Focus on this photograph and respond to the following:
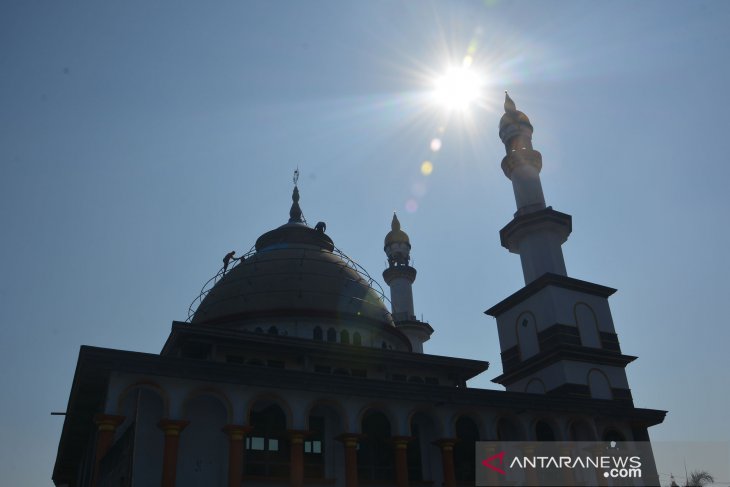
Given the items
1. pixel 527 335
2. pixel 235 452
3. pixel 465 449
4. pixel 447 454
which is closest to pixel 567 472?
pixel 465 449

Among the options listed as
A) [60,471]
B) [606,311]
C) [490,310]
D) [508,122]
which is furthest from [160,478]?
[508,122]

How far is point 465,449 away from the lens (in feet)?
89.7

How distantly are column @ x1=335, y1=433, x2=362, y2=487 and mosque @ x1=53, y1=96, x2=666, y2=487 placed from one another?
0.19ft

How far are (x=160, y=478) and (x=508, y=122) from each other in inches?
1171

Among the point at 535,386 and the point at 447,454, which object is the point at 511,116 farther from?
the point at 447,454

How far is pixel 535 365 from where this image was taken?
3209 centimetres

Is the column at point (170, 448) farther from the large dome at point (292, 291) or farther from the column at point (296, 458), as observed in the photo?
the large dome at point (292, 291)

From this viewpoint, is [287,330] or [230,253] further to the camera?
[230,253]

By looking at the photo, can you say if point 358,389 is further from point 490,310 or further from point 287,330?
point 490,310

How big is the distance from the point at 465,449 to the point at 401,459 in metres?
5.44

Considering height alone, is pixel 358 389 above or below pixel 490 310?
below

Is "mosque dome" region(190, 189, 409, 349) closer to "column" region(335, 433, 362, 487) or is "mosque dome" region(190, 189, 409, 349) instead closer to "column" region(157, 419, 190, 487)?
"column" region(335, 433, 362, 487)

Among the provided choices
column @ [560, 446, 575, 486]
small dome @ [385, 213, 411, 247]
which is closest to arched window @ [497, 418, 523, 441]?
column @ [560, 446, 575, 486]

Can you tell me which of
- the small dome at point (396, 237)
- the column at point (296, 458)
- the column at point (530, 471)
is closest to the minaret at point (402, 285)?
the small dome at point (396, 237)
